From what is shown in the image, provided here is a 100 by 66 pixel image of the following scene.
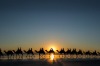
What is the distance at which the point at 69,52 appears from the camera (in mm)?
135250

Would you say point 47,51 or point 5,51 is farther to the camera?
point 47,51

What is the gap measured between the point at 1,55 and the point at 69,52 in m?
32.9

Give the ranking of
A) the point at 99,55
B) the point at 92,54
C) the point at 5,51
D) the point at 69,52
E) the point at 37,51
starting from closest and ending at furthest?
the point at 5,51 < the point at 37,51 < the point at 69,52 < the point at 92,54 < the point at 99,55

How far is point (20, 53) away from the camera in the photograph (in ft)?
372

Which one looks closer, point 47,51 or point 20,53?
point 20,53

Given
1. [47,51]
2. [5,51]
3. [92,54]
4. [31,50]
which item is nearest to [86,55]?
[92,54]

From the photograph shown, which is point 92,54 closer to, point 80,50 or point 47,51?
point 80,50

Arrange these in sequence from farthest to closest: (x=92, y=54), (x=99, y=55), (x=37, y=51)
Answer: (x=99, y=55) < (x=92, y=54) < (x=37, y=51)

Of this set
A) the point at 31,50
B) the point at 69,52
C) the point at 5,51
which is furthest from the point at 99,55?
the point at 5,51

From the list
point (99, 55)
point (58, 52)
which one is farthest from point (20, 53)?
point (99, 55)

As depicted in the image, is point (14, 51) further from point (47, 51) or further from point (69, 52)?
point (69, 52)

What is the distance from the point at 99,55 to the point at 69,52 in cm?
2603

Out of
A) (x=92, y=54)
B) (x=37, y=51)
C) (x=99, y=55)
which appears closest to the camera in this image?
(x=37, y=51)

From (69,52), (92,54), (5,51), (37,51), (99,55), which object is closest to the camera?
(5,51)
